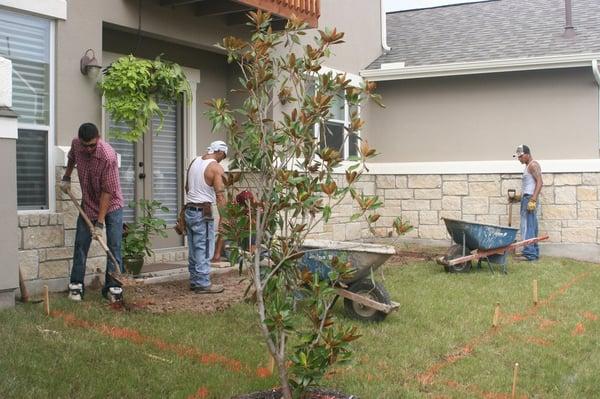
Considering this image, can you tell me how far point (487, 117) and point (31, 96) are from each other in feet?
27.2

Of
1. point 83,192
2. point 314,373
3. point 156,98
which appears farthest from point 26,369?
point 156,98

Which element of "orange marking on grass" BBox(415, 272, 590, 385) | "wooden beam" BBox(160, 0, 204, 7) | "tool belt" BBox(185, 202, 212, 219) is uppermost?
"wooden beam" BBox(160, 0, 204, 7)

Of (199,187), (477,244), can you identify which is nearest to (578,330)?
(477,244)

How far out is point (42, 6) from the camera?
725 cm

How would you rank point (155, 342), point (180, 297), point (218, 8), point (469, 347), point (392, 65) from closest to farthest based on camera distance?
point (155, 342)
point (469, 347)
point (180, 297)
point (218, 8)
point (392, 65)

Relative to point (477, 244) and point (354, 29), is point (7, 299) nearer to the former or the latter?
point (477, 244)

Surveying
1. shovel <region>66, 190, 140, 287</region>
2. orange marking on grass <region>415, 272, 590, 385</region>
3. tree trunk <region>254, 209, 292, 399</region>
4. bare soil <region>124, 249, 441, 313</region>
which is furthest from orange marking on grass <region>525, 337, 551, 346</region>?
shovel <region>66, 190, 140, 287</region>

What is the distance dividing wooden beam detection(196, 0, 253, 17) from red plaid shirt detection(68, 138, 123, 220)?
309cm

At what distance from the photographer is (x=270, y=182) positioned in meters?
4.02

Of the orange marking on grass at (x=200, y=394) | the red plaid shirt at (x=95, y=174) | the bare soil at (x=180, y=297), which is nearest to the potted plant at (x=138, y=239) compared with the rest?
the bare soil at (x=180, y=297)

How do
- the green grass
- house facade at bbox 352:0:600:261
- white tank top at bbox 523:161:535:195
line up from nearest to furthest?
1. the green grass
2. white tank top at bbox 523:161:535:195
3. house facade at bbox 352:0:600:261

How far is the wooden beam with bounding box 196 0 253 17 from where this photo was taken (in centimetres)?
903

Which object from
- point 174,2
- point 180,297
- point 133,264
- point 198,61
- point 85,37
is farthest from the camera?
point 198,61

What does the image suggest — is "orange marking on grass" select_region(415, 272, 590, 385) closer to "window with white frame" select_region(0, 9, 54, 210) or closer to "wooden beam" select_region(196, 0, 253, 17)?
"window with white frame" select_region(0, 9, 54, 210)
